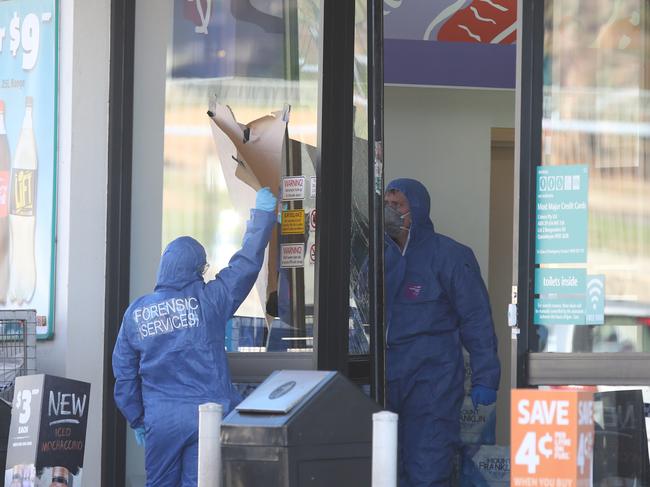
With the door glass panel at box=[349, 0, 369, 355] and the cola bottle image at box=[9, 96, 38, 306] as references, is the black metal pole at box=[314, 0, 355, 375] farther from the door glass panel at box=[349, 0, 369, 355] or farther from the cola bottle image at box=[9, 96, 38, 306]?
the cola bottle image at box=[9, 96, 38, 306]

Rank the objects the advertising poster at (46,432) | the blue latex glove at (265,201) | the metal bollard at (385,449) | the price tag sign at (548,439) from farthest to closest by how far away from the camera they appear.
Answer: the blue latex glove at (265,201)
the advertising poster at (46,432)
the metal bollard at (385,449)
the price tag sign at (548,439)

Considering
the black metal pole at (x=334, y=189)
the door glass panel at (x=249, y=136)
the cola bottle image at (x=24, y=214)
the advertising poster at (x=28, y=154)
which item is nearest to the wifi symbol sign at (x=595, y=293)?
the black metal pole at (x=334, y=189)

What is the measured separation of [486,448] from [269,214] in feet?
7.06

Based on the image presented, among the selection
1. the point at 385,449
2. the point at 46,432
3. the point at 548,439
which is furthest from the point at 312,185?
the point at 548,439

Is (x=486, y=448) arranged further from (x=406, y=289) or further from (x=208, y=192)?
(x=208, y=192)

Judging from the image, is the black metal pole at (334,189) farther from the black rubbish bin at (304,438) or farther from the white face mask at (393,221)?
the black rubbish bin at (304,438)

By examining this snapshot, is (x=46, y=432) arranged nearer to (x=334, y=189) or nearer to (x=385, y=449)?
(x=334, y=189)

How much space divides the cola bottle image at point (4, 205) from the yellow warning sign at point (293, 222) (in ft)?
5.24

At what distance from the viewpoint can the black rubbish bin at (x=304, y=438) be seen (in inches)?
163

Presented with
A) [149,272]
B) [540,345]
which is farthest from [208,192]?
[540,345]

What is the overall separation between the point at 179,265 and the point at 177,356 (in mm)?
390

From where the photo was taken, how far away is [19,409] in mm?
5504

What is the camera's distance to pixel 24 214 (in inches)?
265

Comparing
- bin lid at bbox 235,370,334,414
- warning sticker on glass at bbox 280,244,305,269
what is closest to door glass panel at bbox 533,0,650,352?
bin lid at bbox 235,370,334,414
